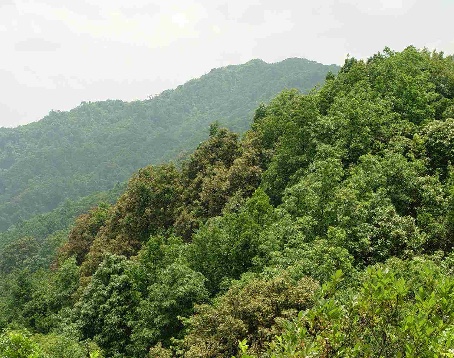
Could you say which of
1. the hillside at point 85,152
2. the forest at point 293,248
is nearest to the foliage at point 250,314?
the forest at point 293,248

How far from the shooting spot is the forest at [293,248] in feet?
18.2

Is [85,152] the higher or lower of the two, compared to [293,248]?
higher

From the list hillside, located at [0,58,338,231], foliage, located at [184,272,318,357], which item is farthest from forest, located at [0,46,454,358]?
hillside, located at [0,58,338,231]

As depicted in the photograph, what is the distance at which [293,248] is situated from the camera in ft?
55.0

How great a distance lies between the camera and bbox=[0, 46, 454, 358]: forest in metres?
5.54

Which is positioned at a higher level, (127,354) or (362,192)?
(362,192)

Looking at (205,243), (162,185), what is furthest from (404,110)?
(162,185)

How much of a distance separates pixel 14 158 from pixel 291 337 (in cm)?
20458

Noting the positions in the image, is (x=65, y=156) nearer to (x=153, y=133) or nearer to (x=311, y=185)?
(x=153, y=133)

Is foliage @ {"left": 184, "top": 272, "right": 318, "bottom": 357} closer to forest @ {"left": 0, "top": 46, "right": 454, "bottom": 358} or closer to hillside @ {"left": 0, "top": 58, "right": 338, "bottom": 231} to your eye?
forest @ {"left": 0, "top": 46, "right": 454, "bottom": 358}

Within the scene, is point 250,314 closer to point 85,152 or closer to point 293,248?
point 293,248

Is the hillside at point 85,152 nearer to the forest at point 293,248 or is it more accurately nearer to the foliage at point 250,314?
the forest at point 293,248

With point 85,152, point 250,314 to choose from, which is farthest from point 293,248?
point 85,152

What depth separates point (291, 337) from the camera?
495cm
